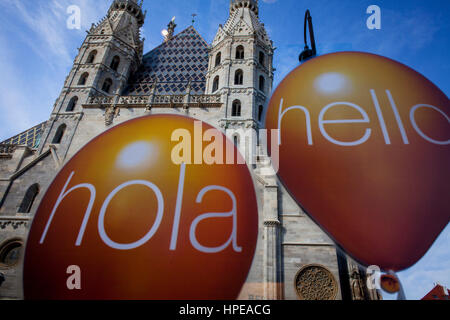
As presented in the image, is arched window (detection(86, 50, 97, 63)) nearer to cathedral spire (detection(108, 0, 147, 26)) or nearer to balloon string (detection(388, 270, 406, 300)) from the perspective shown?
cathedral spire (detection(108, 0, 147, 26))

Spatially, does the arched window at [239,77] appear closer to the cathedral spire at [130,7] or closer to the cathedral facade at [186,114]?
the cathedral facade at [186,114]

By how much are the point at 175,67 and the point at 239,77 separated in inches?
286

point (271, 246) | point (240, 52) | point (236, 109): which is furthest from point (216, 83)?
point (271, 246)

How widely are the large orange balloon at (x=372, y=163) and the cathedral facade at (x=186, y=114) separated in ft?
3.05

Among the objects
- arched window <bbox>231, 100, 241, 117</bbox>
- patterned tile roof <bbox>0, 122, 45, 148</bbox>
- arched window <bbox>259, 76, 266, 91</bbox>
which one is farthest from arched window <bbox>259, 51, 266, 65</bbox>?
patterned tile roof <bbox>0, 122, 45, 148</bbox>

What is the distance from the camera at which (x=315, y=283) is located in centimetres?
841

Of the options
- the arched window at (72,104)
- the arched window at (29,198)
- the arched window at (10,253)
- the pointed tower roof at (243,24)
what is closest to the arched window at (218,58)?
the pointed tower roof at (243,24)

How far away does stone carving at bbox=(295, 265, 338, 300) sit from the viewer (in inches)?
325

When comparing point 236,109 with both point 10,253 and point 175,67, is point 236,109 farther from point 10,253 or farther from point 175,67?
point 10,253

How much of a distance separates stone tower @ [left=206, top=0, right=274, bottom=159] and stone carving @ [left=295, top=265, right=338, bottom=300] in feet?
21.4

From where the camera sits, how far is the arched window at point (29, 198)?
1106 cm

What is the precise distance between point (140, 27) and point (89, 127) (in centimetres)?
1324
